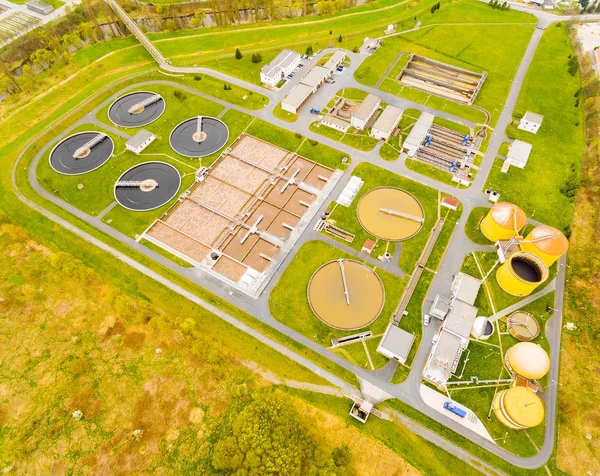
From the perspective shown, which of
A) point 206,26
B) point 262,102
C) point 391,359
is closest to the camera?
point 391,359

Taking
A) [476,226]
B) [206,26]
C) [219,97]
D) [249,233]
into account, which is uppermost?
[206,26]

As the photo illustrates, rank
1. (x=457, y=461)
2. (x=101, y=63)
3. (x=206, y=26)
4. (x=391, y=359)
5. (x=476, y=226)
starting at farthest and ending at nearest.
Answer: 1. (x=206, y=26)
2. (x=101, y=63)
3. (x=476, y=226)
4. (x=391, y=359)
5. (x=457, y=461)

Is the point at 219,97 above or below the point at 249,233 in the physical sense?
above

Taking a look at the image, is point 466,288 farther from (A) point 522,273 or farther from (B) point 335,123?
(B) point 335,123

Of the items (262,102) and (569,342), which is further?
(262,102)

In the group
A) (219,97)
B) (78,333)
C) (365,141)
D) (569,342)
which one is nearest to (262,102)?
(219,97)

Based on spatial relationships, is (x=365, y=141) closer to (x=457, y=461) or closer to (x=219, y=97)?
(x=219, y=97)

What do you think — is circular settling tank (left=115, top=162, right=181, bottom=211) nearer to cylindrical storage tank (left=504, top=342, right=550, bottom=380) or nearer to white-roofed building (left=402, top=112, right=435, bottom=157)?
white-roofed building (left=402, top=112, right=435, bottom=157)
